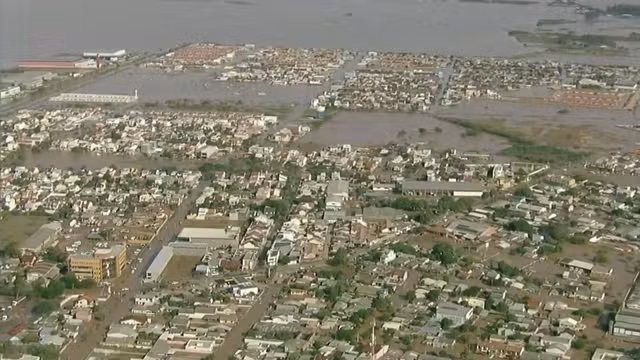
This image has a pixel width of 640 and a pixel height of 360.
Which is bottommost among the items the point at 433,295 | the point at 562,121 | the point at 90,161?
the point at 90,161

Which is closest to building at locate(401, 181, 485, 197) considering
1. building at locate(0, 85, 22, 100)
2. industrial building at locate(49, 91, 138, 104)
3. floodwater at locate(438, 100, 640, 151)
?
floodwater at locate(438, 100, 640, 151)

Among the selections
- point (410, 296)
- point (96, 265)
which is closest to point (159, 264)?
point (96, 265)

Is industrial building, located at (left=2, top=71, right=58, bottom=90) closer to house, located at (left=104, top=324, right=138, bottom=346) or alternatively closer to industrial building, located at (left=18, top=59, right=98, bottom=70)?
industrial building, located at (left=18, top=59, right=98, bottom=70)

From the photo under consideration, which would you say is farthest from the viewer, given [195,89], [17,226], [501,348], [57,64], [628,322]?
[57,64]

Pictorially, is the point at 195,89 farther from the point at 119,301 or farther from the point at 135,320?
the point at 135,320

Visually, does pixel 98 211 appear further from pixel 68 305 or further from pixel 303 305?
pixel 303 305

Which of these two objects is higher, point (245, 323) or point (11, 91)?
point (11, 91)
